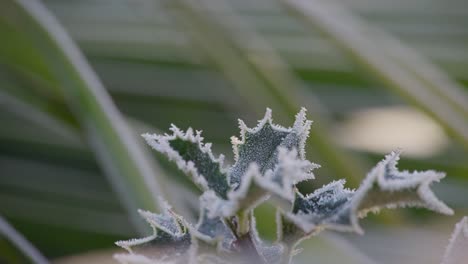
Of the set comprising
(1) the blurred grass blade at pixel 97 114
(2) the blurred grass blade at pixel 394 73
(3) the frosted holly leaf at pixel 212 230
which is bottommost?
(3) the frosted holly leaf at pixel 212 230

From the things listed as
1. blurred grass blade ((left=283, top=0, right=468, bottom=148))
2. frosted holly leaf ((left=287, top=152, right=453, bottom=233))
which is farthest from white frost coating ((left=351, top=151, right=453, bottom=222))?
blurred grass blade ((left=283, top=0, right=468, bottom=148))

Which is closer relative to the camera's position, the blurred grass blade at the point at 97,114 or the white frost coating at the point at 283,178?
the white frost coating at the point at 283,178

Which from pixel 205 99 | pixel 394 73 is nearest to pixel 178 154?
pixel 394 73

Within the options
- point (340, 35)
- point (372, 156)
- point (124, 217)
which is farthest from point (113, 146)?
point (372, 156)

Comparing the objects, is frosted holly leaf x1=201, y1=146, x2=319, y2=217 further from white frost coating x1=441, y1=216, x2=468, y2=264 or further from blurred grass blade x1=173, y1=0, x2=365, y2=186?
blurred grass blade x1=173, y1=0, x2=365, y2=186

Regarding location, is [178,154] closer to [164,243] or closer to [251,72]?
[164,243]

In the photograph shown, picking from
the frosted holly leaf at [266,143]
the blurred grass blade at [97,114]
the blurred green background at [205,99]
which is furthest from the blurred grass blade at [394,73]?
the frosted holly leaf at [266,143]

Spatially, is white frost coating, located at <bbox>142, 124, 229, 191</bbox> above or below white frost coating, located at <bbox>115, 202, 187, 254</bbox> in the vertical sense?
above

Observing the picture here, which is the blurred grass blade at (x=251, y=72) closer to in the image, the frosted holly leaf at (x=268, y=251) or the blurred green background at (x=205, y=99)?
the blurred green background at (x=205, y=99)
